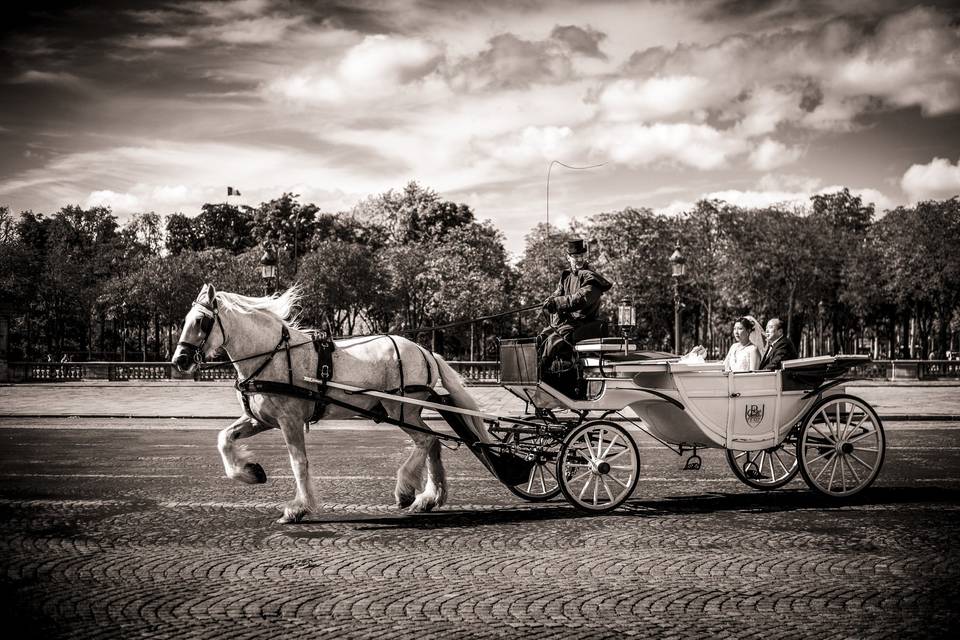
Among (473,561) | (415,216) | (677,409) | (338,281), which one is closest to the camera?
(473,561)

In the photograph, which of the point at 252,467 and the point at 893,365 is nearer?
the point at 252,467

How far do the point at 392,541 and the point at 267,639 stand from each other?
2.34 meters

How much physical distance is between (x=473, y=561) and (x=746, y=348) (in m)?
5.31

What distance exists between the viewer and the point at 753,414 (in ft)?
28.2

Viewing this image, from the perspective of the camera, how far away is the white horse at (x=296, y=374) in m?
7.75

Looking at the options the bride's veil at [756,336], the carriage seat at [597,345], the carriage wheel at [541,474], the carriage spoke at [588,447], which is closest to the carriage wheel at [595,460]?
the carriage spoke at [588,447]

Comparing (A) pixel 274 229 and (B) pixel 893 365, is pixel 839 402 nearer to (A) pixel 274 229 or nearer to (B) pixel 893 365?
(B) pixel 893 365

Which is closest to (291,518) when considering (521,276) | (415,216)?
(521,276)

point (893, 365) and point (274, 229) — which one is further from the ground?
point (274, 229)

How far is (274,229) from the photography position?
64.9 m

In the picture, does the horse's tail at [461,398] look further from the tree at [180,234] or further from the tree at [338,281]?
the tree at [180,234]

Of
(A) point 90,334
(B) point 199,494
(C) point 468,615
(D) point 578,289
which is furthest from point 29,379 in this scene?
(C) point 468,615

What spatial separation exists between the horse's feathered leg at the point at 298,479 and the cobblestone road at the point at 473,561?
0.47ft

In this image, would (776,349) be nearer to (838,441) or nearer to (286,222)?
(838,441)
